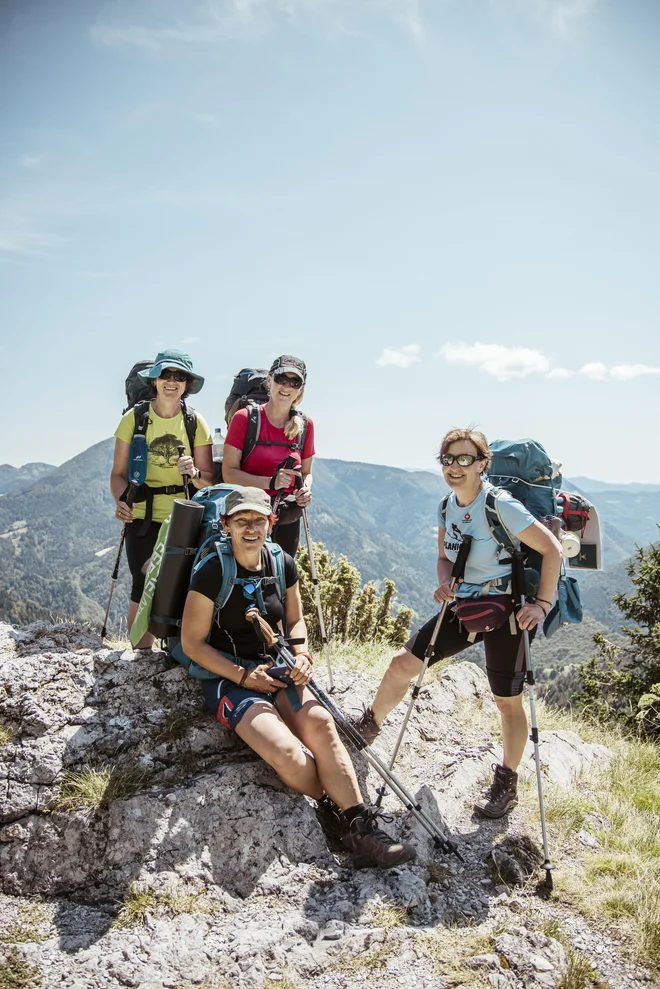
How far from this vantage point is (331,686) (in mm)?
6918

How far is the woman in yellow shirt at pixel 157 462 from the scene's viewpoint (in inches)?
232

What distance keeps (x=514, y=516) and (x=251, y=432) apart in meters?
2.76

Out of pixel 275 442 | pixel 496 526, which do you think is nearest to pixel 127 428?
pixel 275 442

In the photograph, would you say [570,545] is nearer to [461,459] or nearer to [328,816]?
[461,459]

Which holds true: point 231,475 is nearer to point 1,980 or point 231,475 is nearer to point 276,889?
point 276,889

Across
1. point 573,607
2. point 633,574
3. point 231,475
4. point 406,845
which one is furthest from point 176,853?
point 633,574

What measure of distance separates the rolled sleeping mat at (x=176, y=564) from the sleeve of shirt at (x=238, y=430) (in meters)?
1.06

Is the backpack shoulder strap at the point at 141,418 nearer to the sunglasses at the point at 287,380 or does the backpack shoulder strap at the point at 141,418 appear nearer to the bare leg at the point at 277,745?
the sunglasses at the point at 287,380

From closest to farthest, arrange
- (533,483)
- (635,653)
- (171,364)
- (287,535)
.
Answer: (533,483) < (171,364) < (287,535) < (635,653)

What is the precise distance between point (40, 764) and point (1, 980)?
1492 mm

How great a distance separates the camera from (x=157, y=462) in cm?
598

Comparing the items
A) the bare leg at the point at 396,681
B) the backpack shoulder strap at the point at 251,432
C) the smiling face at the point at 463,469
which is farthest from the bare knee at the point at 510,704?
the backpack shoulder strap at the point at 251,432

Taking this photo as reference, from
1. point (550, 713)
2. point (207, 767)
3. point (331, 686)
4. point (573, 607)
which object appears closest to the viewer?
point (207, 767)

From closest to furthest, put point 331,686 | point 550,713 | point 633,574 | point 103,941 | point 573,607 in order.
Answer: point 103,941 → point 573,607 → point 331,686 → point 550,713 → point 633,574
